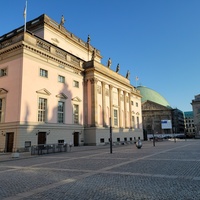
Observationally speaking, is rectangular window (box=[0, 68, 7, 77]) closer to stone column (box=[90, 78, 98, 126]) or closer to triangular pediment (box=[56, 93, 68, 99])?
triangular pediment (box=[56, 93, 68, 99])

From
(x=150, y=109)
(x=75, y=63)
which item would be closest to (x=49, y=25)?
(x=75, y=63)

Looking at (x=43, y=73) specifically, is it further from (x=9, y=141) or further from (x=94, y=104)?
(x=94, y=104)

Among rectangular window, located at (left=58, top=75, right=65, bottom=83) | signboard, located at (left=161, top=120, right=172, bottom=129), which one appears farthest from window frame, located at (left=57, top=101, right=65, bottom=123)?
signboard, located at (left=161, top=120, right=172, bottom=129)

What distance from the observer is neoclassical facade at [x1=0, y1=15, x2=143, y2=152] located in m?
26.7

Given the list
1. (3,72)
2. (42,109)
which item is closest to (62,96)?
(42,109)

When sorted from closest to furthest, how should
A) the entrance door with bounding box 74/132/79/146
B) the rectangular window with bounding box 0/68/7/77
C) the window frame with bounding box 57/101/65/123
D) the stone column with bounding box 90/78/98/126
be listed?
the rectangular window with bounding box 0/68/7/77 < the window frame with bounding box 57/101/65/123 < the entrance door with bounding box 74/132/79/146 < the stone column with bounding box 90/78/98/126

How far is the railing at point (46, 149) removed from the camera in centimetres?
2191

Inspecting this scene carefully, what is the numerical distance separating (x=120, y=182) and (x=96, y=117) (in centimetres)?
2978

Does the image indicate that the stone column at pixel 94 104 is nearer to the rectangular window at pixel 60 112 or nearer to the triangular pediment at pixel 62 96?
the triangular pediment at pixel 62 96

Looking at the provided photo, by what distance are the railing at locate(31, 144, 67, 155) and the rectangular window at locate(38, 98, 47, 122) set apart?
6.09 m

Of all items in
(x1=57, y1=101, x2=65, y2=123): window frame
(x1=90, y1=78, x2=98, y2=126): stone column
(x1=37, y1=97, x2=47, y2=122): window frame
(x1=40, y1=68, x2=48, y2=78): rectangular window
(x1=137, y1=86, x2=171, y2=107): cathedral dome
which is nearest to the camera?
(x1=37, y1=97, x2=47, y2=122): window frame

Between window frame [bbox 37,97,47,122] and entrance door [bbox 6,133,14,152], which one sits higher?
window frame [bbox 37,97,47,122]

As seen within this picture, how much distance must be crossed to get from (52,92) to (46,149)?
10.8 meters

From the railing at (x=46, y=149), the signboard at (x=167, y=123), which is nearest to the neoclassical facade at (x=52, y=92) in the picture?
the railing at (x=46, y=149)
